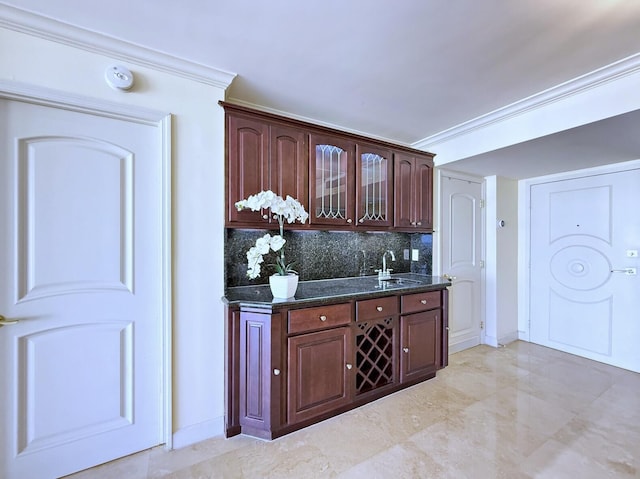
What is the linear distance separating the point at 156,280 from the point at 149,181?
24.8 inches

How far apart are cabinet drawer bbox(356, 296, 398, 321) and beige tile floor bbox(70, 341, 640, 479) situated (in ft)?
2.39

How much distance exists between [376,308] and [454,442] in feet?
3.24

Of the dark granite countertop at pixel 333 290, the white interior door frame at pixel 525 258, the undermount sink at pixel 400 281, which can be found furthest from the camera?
the white interior door frame at pixel 525 258

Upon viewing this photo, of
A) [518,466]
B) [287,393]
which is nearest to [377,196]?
[287,393]

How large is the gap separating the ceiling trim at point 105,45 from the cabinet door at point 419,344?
93.5 inches

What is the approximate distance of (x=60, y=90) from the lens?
5.17 feet

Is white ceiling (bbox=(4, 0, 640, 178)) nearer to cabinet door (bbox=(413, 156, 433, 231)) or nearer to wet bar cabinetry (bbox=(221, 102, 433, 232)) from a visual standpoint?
wet bar cabinetry (bbox=(221, 102, 433, 232))

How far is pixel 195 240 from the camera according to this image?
194 centimetres

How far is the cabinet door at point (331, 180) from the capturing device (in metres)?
2.40

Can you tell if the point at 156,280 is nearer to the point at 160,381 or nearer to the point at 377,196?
the point at 160,381

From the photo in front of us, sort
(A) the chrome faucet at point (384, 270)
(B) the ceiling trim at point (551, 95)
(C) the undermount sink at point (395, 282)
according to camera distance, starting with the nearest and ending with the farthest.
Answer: (B) the ceiling trim at point (551, 95) < (C) the undermount sink at point (395, 282) < (A) the chrome faucet at point (384, 270)

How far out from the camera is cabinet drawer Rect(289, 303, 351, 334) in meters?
1.98

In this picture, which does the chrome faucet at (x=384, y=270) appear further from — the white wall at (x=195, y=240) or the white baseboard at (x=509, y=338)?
the white baseboard at (x=509, y=338)

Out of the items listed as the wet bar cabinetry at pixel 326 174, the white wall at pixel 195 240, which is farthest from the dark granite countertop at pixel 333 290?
the wet bar cabinetry at pixel 326 174
